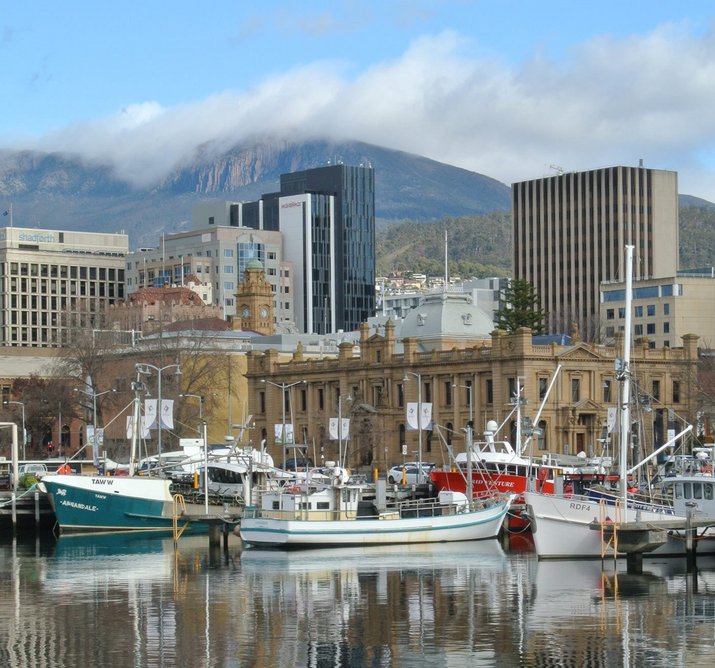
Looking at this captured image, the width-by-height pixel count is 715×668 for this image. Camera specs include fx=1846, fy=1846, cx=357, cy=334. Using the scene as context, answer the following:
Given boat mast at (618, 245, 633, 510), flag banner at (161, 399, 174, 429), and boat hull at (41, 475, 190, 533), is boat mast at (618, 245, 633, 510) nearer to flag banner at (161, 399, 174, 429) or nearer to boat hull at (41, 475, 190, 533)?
boat hull at (41, 475, 190, 533)

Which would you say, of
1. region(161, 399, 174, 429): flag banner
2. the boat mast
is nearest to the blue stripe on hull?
region(161, 399, 174, 429): flag banner

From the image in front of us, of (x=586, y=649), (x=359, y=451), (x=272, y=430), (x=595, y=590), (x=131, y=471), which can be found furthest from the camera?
(x=272, y=430)

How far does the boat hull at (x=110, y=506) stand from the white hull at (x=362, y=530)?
15338mm

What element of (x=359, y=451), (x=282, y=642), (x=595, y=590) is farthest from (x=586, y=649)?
(x=359, y=451)

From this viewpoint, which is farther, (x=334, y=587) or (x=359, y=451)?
(x=359, y=451)

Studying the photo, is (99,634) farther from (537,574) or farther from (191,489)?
(191,489)

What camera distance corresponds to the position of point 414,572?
262 ft

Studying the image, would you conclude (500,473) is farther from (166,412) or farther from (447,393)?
(447,393)

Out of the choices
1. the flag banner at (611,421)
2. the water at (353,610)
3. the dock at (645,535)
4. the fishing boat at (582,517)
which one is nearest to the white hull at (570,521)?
the fishing boat at (582,517)

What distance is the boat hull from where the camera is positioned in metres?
106

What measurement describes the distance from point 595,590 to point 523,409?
83.8 m

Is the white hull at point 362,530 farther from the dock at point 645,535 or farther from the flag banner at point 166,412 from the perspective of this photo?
the flag banner at point 166,412

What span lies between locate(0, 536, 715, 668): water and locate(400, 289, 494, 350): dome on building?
267ft

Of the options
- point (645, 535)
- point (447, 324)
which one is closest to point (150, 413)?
point (645, 535)
